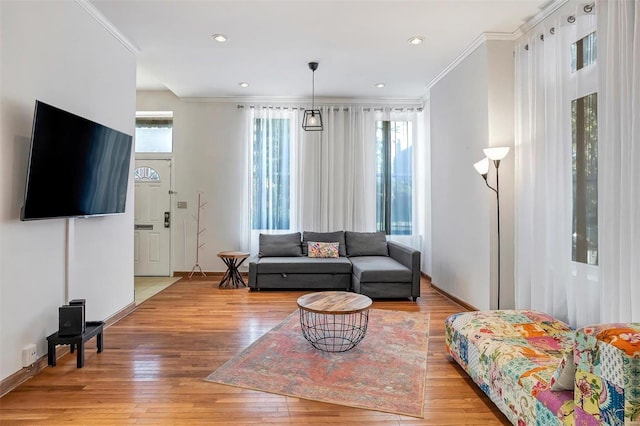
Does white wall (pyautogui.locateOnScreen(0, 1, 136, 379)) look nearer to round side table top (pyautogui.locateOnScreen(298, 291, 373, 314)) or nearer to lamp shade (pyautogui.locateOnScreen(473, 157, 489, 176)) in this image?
round side table top (pyautogui.locateOnScreen(298, 291, 373, 314))

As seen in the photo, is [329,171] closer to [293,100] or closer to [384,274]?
[293,100]

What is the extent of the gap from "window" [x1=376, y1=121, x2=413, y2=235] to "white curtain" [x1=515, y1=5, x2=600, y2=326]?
8.46 ft

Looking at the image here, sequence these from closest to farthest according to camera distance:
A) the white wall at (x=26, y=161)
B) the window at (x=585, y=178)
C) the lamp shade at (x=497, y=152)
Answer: the white wall at (x=26, y=161) < the window at (x=585, y=178) < the lamp shade at (x=497, y=152)

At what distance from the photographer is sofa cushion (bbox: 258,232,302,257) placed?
5527mm

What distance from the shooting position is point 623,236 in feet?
7.48

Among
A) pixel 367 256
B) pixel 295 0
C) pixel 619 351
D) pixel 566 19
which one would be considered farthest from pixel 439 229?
pixel 619 351

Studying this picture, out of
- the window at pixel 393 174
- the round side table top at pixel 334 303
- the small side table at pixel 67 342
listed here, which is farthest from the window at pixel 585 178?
the small side table at pixel 67 342

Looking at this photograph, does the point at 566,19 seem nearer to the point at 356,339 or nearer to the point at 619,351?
the point at 619,351

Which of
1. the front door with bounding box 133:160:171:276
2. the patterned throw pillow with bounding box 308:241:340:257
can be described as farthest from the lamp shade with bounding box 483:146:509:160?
the front door with bounding box 133:160:171:276

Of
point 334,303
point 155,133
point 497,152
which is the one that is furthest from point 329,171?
point 334,303

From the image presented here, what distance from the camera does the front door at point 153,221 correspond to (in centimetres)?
601

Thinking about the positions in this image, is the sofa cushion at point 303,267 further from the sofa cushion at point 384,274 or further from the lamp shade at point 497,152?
the lamp shade at point 497,152

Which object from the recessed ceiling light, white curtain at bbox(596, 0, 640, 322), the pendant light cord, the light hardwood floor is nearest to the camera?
the light hardwood floor

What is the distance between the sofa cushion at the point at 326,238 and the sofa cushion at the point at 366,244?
0.09 metres
